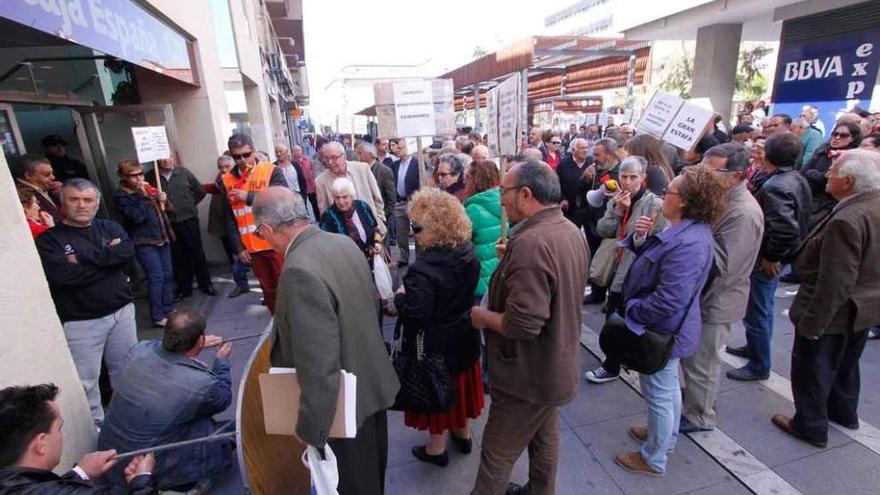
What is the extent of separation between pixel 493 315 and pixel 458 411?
1.00m

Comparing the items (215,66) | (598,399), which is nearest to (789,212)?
(598,399)

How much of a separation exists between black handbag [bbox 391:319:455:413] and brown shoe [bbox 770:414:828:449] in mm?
2291

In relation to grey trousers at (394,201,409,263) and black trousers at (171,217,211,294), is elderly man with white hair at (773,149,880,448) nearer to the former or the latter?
grey trousers at (394,201,409,263)

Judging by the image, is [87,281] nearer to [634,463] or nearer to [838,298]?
[634,463]

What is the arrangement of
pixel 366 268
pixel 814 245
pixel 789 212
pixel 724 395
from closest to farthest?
1. pixel 366 268
2. pixel 814 245
3. pixel 789 212
4. pixel 724 395

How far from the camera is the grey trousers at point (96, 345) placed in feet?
9.76

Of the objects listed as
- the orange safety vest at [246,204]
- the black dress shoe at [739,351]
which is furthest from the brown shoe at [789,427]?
the orange safety vest at [246,204]

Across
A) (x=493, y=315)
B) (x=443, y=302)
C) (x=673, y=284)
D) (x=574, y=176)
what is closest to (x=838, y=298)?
(x=673, y=284)

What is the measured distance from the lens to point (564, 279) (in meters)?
1.96

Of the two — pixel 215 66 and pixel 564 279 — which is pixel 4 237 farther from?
pixel 215 66

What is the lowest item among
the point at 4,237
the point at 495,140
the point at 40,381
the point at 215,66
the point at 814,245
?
the point at 40,381

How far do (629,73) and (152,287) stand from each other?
12.9 m

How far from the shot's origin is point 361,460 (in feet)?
6.93

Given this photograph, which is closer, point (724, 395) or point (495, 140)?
point (724, 395)
